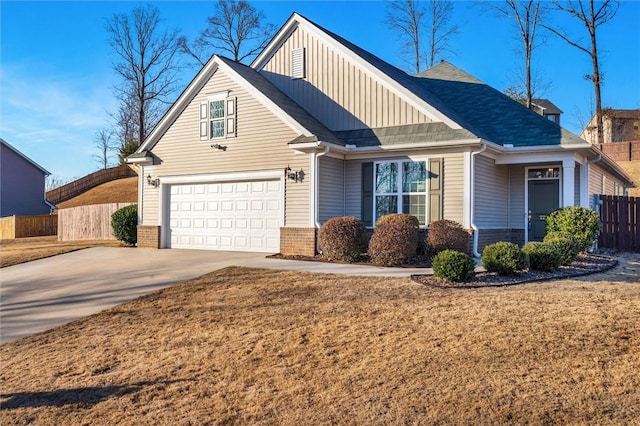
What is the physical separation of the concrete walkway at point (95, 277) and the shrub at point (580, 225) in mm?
4576

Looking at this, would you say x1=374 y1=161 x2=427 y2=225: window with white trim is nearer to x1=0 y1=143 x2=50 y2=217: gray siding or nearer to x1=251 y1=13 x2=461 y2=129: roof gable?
x1=251 y1=13 x2=461 y2=129: roof gable

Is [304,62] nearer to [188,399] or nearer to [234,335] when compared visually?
[234,335]

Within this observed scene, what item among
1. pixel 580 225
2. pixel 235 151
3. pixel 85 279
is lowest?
pixel 85 279

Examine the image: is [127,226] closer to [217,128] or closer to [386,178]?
[217,128]

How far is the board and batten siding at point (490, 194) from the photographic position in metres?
13.8

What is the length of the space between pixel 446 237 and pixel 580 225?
368cm

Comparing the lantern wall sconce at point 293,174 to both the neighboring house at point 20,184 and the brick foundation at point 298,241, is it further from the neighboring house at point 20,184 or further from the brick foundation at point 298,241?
the neighboring house at point 20,184

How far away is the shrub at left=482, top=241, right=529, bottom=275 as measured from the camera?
9.82 meters

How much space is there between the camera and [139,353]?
6734 mm

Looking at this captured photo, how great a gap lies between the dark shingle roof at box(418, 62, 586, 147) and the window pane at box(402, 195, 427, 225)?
90.5 inches

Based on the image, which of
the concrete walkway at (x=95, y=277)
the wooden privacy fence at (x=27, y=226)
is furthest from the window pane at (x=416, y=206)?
the wooden privacy fence at (x=27, y=226)

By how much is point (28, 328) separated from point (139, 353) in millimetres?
2792

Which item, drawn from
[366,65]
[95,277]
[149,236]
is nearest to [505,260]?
[366,65]

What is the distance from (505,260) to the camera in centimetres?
983
